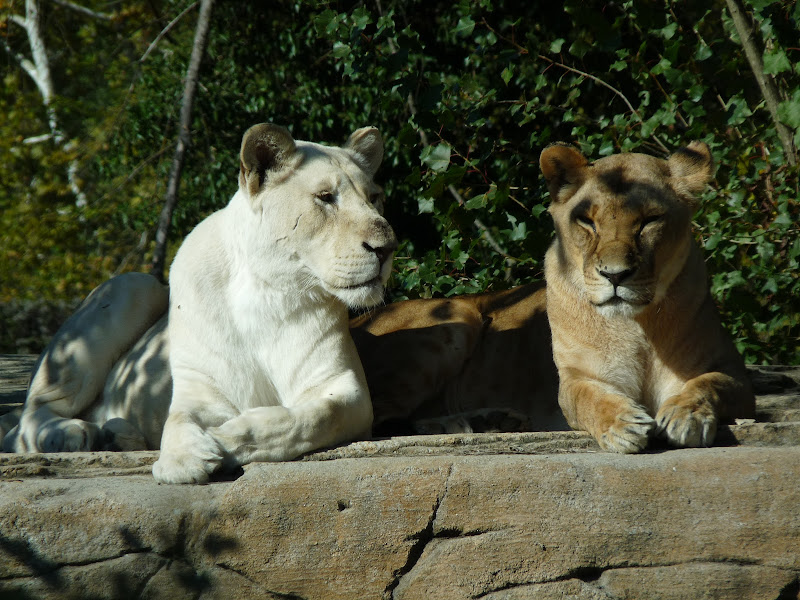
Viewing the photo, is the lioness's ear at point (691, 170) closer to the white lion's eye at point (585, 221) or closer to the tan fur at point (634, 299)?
the tan fur at point (634, 299)

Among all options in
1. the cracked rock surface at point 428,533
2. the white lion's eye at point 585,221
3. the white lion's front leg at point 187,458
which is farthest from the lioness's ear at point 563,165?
the white lion's front leg at point 187,458

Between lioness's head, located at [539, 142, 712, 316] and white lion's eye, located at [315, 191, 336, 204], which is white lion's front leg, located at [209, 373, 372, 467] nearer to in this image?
white lion's eye, located at [315, 191, 336, 204]

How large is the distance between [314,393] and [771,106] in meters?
3.55

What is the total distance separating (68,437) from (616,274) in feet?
7.62

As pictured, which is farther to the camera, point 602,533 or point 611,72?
point 611,72

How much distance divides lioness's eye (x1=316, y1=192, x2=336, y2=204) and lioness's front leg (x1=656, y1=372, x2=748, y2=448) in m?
1.49

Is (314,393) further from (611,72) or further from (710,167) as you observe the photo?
(611,72)

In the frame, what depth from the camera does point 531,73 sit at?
7.58 m

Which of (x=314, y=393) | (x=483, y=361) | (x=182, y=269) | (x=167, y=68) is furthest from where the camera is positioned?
(x=167, y=68)

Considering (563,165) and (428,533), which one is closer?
(428,533)

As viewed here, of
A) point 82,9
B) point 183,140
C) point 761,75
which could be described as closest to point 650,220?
point 761,75

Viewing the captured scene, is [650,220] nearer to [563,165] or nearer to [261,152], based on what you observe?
[563,165]

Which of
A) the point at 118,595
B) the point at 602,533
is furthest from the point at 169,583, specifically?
the point at 602,533

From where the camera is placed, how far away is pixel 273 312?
358cm
